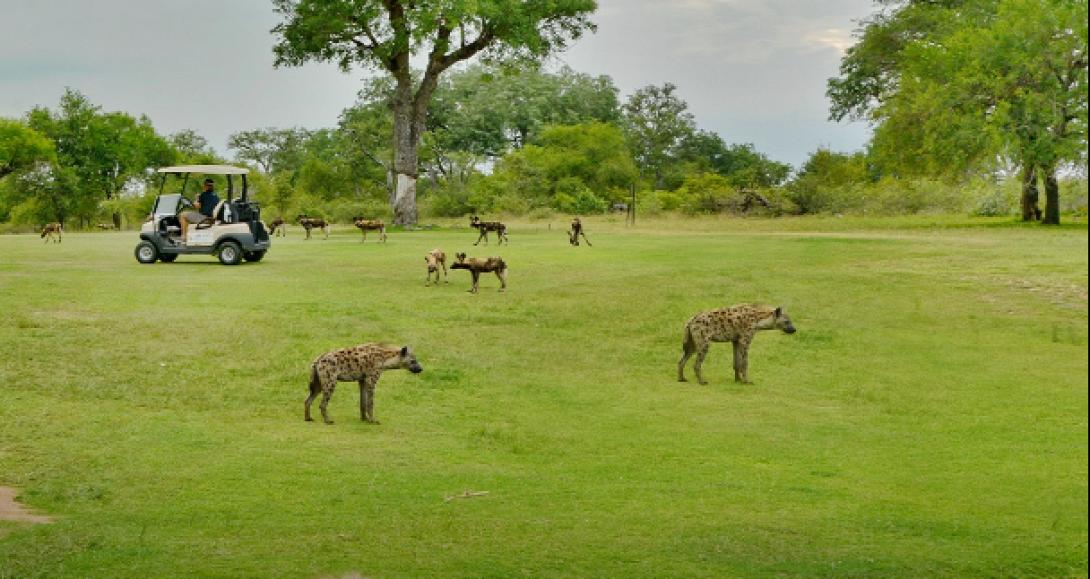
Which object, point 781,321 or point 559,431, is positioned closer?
point 559,431

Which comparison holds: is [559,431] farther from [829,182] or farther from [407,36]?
[829,182]

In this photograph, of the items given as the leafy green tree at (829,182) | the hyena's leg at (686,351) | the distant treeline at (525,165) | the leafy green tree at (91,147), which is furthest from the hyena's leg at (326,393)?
the leafy green tree at (91,147)

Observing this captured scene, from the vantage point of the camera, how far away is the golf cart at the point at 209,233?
24594 mm

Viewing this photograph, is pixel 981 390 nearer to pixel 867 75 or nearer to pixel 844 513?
pixel 844 513

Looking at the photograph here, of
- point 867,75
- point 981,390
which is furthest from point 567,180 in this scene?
point 981,390

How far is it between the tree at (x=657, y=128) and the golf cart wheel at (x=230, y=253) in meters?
50.1

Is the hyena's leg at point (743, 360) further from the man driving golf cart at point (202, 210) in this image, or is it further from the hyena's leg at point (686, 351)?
the man driving golf cart at point (202, 210)

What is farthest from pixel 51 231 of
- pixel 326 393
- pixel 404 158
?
pixel 326 393

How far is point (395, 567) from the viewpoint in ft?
20.0

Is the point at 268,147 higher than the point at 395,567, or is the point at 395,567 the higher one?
the point at 268,147

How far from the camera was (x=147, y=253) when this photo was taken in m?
25.0

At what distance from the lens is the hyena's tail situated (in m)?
9.80

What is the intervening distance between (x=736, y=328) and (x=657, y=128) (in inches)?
2550

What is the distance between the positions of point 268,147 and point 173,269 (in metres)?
79.8
